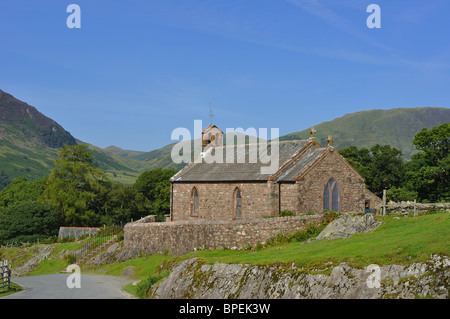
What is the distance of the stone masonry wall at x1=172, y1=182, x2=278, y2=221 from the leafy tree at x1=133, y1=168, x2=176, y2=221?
39.6 m

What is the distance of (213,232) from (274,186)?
8.16m

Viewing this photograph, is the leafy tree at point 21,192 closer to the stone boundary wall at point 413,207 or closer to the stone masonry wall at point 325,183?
the stone masonry wall at point 325,183

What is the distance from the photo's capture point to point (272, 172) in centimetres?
4512

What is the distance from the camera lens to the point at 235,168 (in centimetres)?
5003

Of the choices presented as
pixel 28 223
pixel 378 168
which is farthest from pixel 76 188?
pixel 378 168

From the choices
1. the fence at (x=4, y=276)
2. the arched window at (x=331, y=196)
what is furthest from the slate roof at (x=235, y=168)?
the fence at (x=4, y=276)

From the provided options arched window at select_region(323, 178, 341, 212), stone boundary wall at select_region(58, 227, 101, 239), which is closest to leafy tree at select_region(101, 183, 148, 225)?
stone boundary wall at select_region(58, 227, 101, 239)

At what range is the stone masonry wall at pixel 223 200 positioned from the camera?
146 ft

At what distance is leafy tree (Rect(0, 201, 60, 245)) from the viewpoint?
73000mm

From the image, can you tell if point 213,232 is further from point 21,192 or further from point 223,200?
point 21,192

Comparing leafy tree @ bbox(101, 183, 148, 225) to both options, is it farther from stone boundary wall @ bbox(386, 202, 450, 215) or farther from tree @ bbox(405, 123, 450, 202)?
stone boundary wall @ bbox(386, 202, 450, 215)

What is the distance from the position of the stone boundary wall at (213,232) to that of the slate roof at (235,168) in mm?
7952
